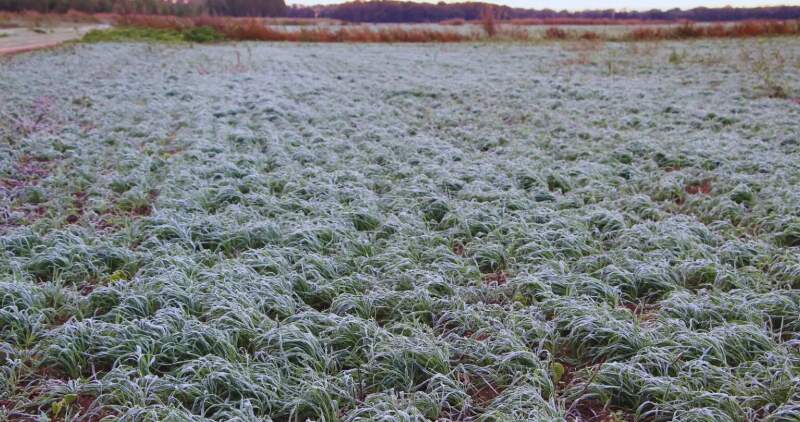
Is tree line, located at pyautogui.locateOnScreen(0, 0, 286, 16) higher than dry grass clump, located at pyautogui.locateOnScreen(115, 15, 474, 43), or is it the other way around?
tree line, located at pyautogui.locateOnScreen(0, 0, 286, 16)

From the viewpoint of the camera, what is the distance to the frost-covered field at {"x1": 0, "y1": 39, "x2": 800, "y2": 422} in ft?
7.84

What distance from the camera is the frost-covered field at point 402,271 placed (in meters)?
2.39

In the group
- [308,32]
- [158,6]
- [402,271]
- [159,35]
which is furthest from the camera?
[158,6]

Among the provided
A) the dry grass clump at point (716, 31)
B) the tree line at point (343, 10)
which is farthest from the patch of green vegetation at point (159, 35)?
the dry grass clump at point (716, 31)

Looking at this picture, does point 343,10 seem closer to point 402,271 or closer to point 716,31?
point 716,31

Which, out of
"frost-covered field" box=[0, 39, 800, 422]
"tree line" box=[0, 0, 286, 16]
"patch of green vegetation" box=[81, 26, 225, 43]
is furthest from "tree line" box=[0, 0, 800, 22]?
"frost-covered field" box=[0, 39, 800, 422]

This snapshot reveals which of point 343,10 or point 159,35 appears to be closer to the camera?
point 159,35

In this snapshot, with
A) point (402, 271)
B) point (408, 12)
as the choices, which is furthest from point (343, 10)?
point (402, 271)

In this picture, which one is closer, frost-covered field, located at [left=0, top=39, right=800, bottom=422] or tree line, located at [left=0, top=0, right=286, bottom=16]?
frost-covered field, located at [left=0, top=39, right=800, bottom=422]

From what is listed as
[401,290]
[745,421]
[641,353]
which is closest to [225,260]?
[401,290]

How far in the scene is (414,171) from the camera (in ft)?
19.3

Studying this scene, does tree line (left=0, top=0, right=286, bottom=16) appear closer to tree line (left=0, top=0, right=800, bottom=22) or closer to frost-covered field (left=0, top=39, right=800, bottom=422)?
tree line (left=0, top=0, right=800, bottom=22)

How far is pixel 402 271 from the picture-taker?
354 centimetres

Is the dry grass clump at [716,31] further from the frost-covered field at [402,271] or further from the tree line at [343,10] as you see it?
the frost-covered field at [402,271]
